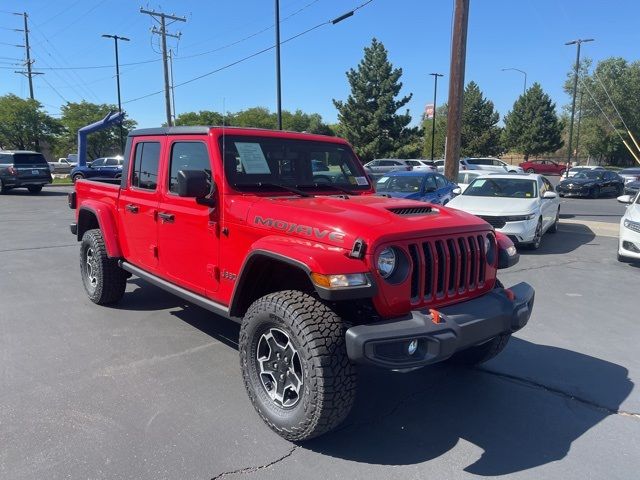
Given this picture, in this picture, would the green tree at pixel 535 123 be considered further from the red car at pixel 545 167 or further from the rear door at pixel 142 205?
the rear door at pixel 142 205

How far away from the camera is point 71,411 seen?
341 cm

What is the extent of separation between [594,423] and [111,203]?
4.89 metres

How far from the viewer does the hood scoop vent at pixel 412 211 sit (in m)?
3.45

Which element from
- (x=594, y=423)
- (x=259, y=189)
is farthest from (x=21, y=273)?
(x=594, y=423)

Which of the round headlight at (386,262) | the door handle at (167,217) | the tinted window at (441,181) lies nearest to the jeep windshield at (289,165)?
the door handle at (167,217)

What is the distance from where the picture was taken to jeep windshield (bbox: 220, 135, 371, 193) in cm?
395

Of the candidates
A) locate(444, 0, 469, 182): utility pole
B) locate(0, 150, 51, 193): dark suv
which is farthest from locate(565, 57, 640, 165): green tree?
locate(0, 150, 51, 193): dark suv

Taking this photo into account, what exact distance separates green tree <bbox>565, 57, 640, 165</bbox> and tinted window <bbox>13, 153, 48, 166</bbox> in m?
21.0

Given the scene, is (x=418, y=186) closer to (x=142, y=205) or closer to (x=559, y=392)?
(x=142, y=205)

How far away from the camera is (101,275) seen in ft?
18.0

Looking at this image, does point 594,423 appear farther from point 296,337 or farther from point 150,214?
point 150,214

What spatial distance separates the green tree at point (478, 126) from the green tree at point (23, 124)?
3950cm

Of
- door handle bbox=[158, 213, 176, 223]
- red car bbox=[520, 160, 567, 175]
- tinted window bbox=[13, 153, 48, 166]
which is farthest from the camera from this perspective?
red car bbox=[520, 160, 567, 175]

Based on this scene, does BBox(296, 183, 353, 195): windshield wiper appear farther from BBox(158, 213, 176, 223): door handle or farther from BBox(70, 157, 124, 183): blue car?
BBox(70, 157, 124, 183): blue car
